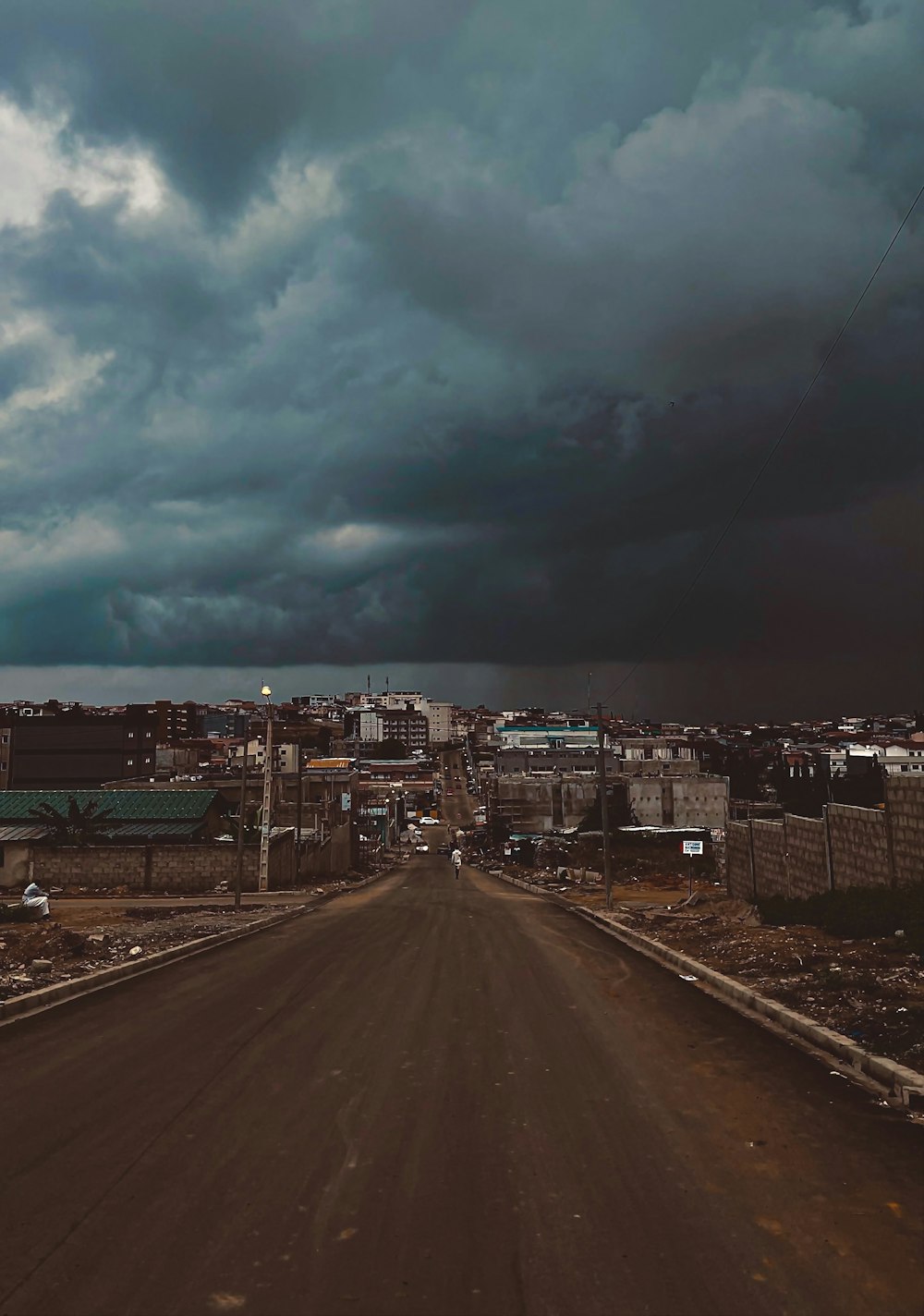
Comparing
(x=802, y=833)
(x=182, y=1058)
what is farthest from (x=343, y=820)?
(x=182, y=1058)

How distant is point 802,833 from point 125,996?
19.4m

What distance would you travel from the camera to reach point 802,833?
25.0 m

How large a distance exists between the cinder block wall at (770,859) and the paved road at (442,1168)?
16.8m

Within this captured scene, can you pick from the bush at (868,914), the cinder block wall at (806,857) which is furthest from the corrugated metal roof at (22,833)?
the bush at (868,914)

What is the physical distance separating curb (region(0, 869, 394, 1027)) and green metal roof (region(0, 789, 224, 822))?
86.4 feet

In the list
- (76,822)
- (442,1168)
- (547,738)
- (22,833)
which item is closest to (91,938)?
(442,1168)

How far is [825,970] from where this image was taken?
13844 millimetres

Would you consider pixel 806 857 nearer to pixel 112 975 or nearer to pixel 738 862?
pixel 738 862

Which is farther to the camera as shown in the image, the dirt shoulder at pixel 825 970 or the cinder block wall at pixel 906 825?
the cinder block wall at pixel 906 825

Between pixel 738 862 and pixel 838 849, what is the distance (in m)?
10.4

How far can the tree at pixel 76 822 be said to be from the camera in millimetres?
43875

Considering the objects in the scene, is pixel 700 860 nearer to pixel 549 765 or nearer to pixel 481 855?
pixel 481 855

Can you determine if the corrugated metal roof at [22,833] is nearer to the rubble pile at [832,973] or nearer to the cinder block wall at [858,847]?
the rubble pile at [832,973]

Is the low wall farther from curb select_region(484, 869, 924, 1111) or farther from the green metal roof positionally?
curb select_region(484, 869, 924, 1111)
